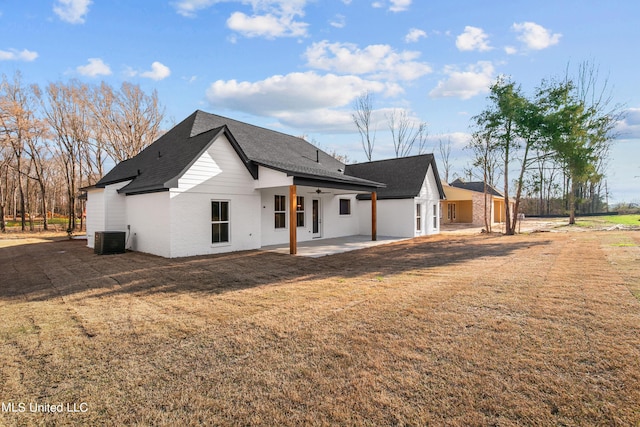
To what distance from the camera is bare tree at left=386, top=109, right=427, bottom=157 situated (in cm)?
4031

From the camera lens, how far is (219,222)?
1185 centimetres

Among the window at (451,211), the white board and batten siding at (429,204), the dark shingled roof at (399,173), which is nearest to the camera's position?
the dark shingled roof at (399,173)

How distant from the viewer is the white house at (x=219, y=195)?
11006 millimetres

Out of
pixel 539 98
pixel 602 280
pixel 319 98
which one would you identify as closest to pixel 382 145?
pixel 319 98

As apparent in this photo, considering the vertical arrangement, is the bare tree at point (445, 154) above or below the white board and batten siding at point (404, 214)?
above

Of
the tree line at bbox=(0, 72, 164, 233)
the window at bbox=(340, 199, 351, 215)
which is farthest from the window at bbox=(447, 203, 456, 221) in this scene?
the tree line at bbox=(0, 72, 164, 233)

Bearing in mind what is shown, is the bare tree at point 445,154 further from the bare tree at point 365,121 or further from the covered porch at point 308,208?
the covered porch at point 308,208

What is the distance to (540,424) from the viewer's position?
7.91ft

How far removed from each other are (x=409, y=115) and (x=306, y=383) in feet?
135

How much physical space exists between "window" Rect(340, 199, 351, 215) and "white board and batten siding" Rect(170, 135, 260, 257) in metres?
6.26

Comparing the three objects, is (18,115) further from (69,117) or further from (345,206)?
(345,206)

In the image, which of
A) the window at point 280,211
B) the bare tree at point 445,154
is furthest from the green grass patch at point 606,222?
the window at point 280,211

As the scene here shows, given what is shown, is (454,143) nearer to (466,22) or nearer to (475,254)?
(466,22)

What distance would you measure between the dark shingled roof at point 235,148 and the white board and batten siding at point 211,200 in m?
0.33
